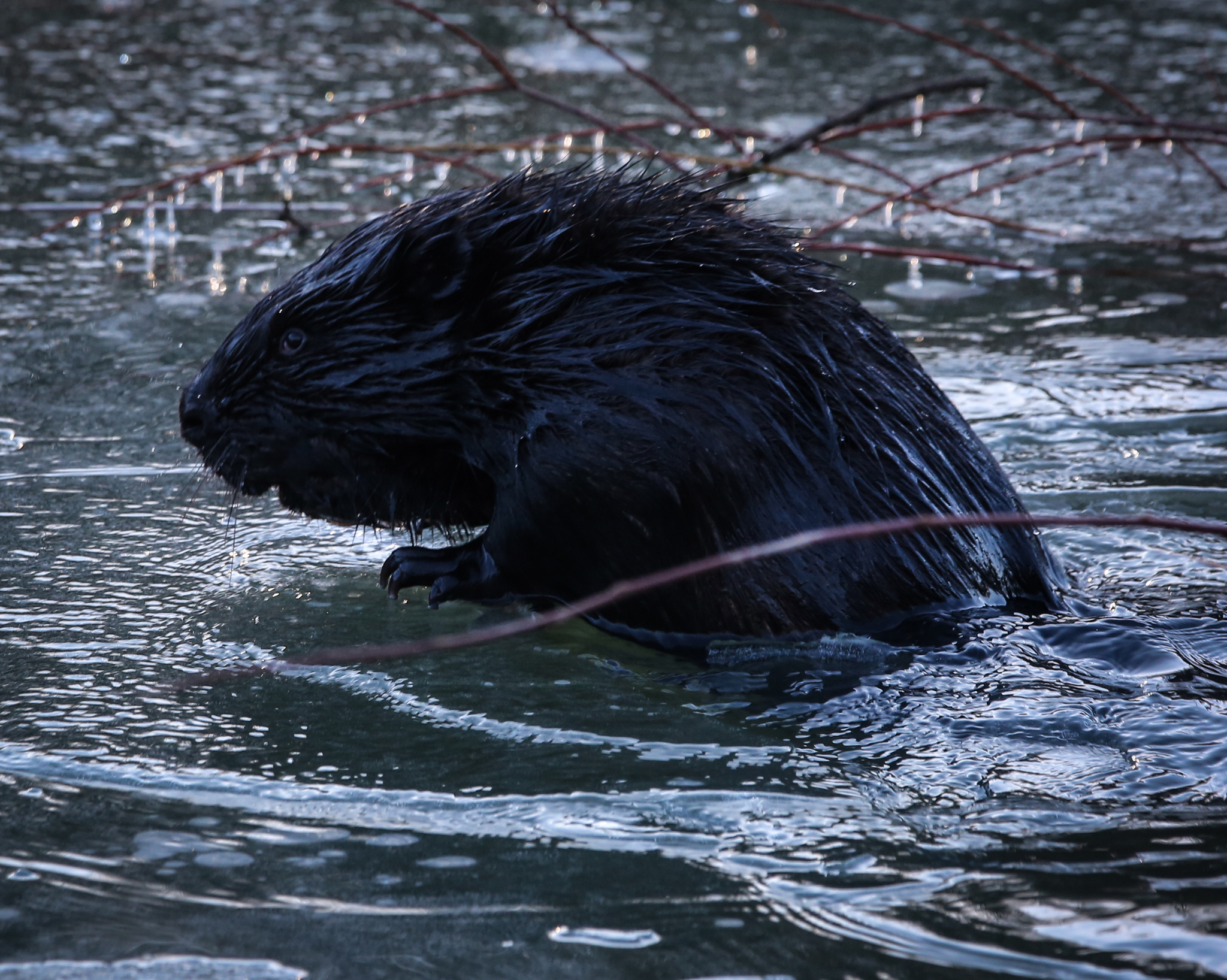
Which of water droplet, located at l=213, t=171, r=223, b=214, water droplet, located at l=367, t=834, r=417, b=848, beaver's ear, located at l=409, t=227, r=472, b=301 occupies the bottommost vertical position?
water droplet, located at l=367, t=834, r=417, b=848

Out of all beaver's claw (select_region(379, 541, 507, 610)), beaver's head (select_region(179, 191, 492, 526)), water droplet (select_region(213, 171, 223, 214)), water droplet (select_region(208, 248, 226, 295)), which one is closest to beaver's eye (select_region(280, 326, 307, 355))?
beaver's head (select_region(179, 191, 492, 526))

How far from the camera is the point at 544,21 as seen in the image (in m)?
9.16

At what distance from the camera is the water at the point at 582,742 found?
1.74 metres

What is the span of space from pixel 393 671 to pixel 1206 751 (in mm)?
1345

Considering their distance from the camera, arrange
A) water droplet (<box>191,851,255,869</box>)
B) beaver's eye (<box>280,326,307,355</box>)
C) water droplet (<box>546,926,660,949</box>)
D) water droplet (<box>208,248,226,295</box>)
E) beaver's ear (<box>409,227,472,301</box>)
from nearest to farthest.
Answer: water droplet (<box>546,926,660,949</box>)
water droplet (<box>191,851,255,869</box>)
beaver's ear (<box>409,227,472,301</box>)
beaver's eye (<box>280,326,307,355</box>)
water droplet (<box>208,248,226,295</box>)

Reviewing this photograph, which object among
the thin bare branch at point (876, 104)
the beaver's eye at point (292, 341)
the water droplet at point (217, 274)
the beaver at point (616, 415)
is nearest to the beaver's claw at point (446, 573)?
the beaver at point (616, 415)

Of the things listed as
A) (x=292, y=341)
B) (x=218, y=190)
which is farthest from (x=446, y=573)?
(x=218, y=190)

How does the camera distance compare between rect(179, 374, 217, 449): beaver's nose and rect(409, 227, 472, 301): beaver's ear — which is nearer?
rect(409, 227, 472, 301): beaver's ear

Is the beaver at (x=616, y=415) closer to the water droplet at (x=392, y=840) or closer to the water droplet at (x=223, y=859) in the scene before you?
the water droplet at (x=392, y=840)

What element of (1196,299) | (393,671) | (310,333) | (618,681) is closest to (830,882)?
(618,681)

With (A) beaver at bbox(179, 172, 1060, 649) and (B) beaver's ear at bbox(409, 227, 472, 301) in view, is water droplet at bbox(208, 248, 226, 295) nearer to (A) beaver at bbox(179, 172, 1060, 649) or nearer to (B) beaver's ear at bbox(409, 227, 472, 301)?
(A) beaver at bbox(179, 172, 1060, 649)

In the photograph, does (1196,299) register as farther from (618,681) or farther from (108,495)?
(108,495)

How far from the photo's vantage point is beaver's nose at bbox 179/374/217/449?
2920 millimetres

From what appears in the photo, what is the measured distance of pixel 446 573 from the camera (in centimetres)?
282
